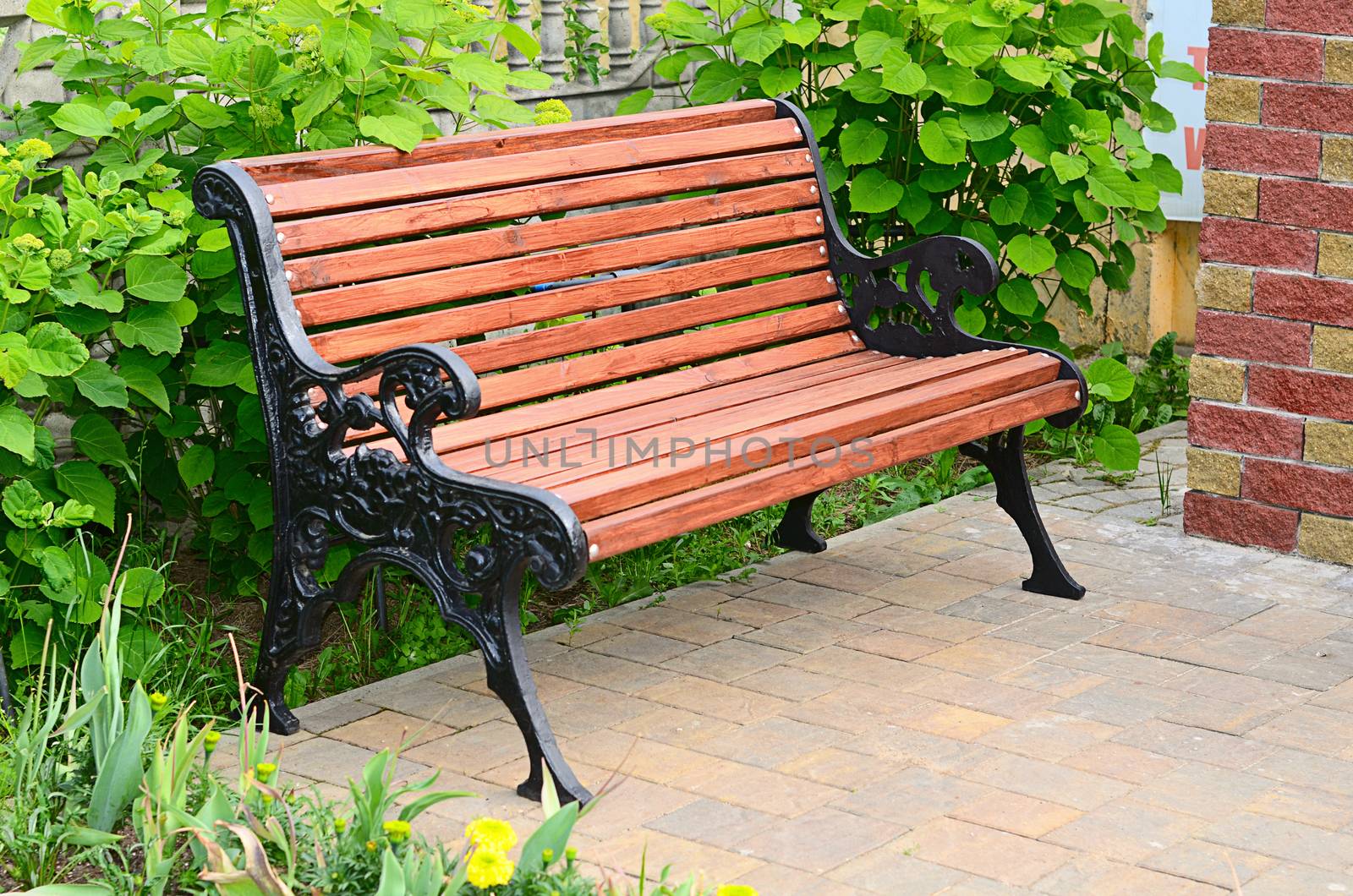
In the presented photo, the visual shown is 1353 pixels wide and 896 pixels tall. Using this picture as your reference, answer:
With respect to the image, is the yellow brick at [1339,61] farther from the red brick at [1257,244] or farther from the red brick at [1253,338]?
the red brick at [1253,338]

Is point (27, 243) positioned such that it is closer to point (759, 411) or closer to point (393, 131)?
point (393, 131)

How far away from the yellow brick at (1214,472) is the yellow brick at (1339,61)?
111 cm

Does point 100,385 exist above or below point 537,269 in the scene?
below

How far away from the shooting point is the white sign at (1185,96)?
21.7 feet

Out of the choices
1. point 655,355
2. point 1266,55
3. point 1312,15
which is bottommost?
point 655,355

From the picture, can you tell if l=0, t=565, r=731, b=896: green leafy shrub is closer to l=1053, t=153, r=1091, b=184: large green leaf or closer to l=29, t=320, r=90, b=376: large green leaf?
l=29, t=320, r=90, b=376: large green leaf

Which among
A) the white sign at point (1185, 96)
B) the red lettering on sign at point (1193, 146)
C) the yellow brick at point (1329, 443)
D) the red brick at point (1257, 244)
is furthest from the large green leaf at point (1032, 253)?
the red lettering on sign at point (1193, 146)

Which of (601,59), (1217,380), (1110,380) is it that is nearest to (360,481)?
(1217,380)

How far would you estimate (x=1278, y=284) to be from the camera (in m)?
4.75

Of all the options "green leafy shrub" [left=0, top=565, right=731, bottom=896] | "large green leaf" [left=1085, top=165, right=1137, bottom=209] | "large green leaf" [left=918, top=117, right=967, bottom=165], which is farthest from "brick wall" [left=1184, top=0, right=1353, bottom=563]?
"green leafy shrub" [left=0, top=565, right=731, bottom=896]

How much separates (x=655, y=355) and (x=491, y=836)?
6.44 ft

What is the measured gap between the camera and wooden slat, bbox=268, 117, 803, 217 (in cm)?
361

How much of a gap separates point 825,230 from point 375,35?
4.74ft

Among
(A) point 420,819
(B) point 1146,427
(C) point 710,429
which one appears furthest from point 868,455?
(B) point 1146,427
